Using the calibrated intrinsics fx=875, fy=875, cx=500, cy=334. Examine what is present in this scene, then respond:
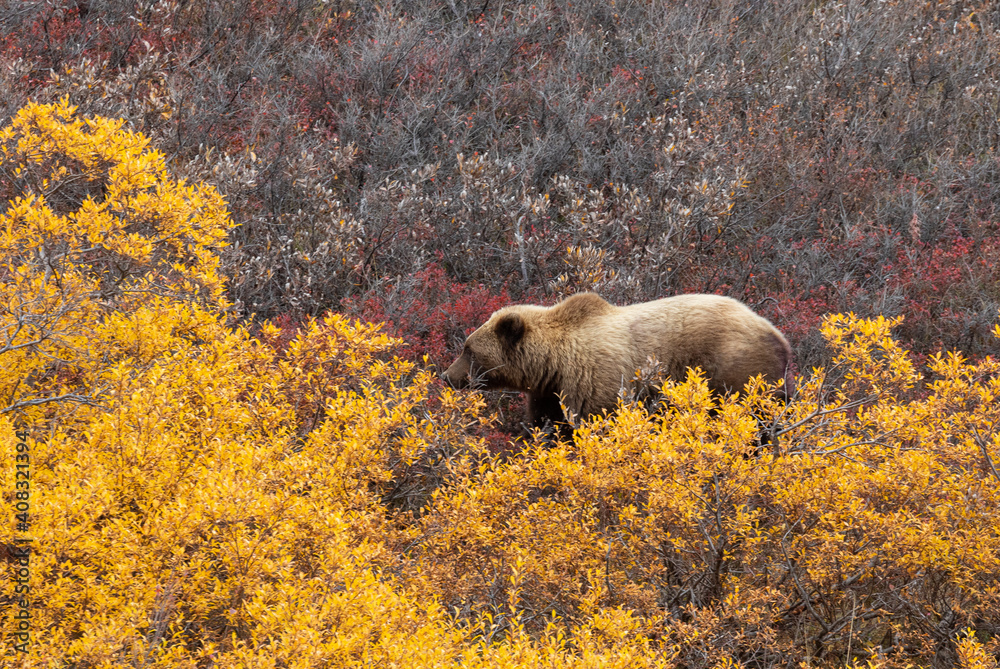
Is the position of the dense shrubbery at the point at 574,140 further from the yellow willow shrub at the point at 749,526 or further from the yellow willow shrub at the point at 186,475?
the yellow willow shrub at the point at 749,526

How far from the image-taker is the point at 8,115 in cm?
855

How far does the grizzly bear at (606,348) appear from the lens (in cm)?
668

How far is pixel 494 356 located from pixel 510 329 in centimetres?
26

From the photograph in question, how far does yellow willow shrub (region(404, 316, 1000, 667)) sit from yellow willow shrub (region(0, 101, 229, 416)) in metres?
2.16

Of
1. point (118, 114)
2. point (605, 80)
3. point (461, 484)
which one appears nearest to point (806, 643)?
point (461, 484)

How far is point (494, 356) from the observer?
7105 mm

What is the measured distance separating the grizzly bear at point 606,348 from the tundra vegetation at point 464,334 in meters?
0.38

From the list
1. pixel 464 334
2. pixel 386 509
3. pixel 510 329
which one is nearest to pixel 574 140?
pixel 464 334

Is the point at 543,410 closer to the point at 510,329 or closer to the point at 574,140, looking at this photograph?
the point at 510,329

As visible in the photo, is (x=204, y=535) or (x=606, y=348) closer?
(x=204, y=535)

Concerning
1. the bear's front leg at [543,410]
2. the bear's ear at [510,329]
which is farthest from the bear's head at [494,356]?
the bear's front leg at [543,410]

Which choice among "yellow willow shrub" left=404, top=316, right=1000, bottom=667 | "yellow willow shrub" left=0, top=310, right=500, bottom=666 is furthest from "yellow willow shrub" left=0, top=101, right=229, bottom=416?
"yellow willow shrub" left=404, top=316, right=1000, bottom=667

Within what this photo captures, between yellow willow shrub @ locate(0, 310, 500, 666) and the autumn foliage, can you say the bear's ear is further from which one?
yellow willow shrub @ locate(0, 310, 500, 666)

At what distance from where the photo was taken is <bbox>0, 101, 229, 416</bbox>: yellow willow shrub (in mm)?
4645
